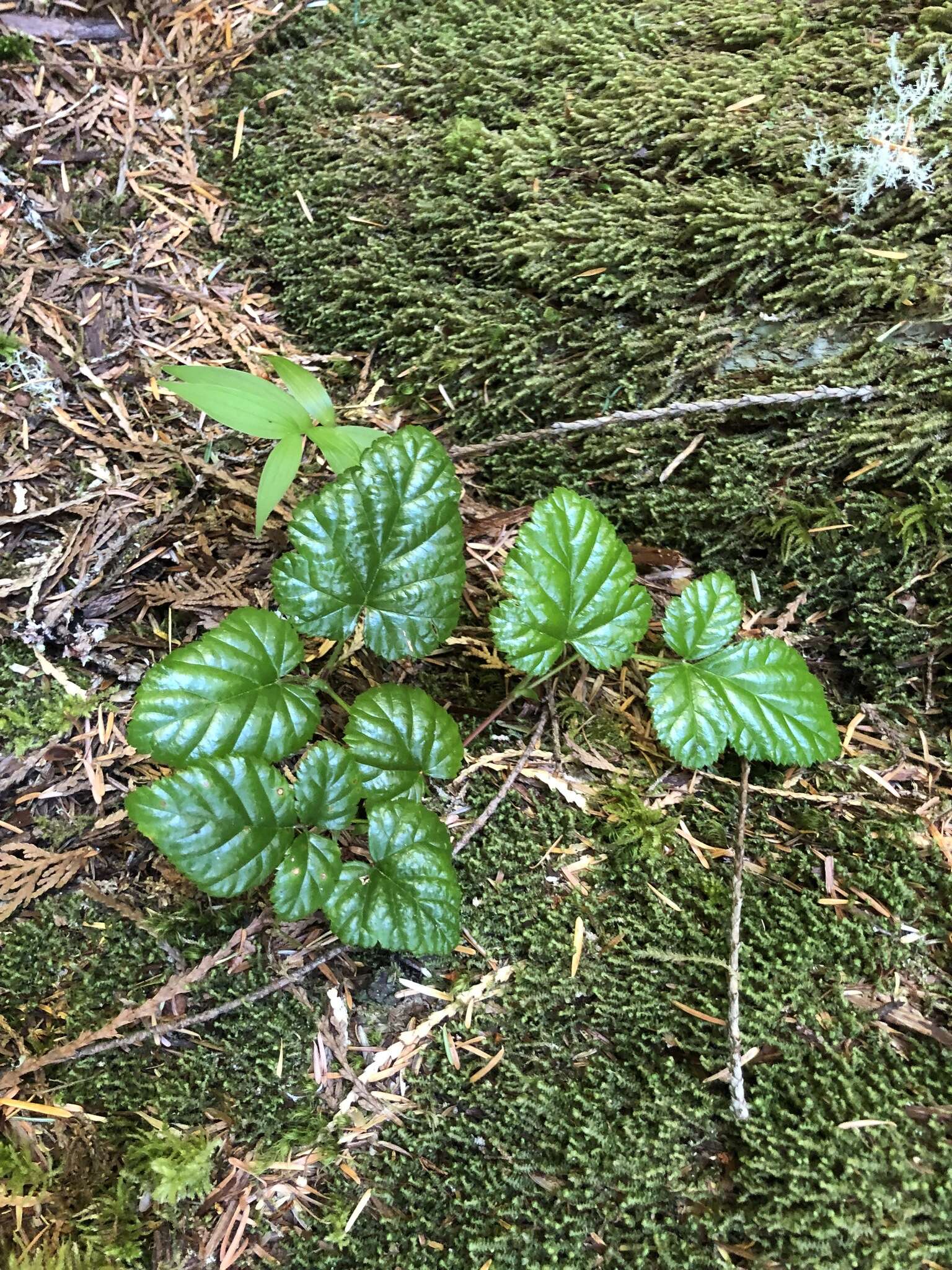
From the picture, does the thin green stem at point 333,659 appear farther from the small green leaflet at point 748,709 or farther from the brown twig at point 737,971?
the brown twig at point 737,971

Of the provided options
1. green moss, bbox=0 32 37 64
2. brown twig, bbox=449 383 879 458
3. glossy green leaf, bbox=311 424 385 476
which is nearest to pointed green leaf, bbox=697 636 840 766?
brown twig, bbox=449 383 879 458

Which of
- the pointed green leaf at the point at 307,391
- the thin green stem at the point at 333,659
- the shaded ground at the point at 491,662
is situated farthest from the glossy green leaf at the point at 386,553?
the pointed green leaf at the point at 307,391

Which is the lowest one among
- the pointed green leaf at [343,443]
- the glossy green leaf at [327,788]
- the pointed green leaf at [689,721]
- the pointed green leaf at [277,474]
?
the glossy green leaf at [327,788]

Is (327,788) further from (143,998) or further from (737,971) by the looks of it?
(737,971)

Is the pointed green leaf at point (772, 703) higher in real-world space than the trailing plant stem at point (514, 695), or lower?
higher

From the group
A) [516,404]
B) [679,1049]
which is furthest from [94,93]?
[679,1049]

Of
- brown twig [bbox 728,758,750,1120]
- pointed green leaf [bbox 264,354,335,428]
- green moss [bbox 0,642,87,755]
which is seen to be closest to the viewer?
brown twig [bbox 728,758,750,1120]

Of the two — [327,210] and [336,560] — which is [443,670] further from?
[327,210]

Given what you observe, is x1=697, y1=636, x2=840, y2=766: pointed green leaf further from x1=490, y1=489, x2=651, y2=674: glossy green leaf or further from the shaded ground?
x1=490, y1=489, x2=651, y2=674: glossy green leaf
